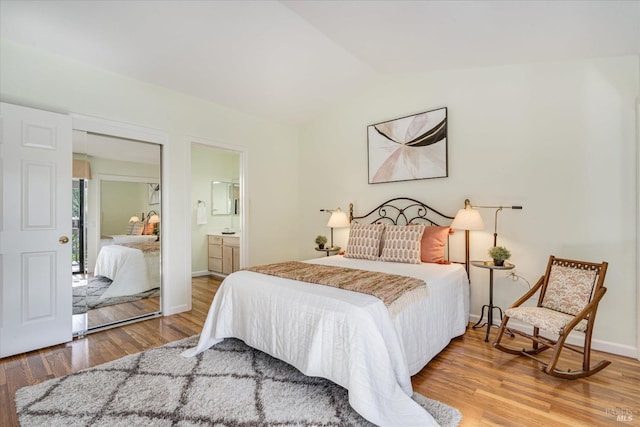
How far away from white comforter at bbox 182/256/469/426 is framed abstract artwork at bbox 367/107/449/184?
1383 mm

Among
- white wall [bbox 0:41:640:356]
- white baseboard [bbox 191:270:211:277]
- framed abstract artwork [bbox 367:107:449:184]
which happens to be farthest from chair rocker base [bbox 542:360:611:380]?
white baseboard [bbox 191:270:211:277]

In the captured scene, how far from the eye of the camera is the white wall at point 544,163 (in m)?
2.65

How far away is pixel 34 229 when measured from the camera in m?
2.74

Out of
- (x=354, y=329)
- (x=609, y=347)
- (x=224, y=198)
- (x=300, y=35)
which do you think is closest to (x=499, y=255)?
(x=609, y=347)

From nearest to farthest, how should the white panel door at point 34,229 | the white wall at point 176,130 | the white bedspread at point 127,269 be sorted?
the white panel door at point 34,229 < the white wall at point 176,130 < the white bedspread at point 127,269

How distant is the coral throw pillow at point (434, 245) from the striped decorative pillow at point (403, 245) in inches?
4.2

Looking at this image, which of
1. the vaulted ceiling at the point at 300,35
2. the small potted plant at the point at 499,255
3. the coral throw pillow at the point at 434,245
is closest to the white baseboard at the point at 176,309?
the vaulted ceiling at the point at 300,35

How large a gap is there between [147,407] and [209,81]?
3.27m

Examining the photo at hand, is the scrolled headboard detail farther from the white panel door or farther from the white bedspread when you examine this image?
the white panel door

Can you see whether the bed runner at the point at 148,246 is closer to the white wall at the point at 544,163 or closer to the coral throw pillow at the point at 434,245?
the white wall at the point at 544,163

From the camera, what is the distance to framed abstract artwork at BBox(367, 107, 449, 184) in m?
3.66

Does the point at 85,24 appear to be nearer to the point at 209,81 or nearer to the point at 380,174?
the point at 209,81

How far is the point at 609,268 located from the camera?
8.87 feet

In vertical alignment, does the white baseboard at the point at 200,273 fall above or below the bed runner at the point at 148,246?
below
